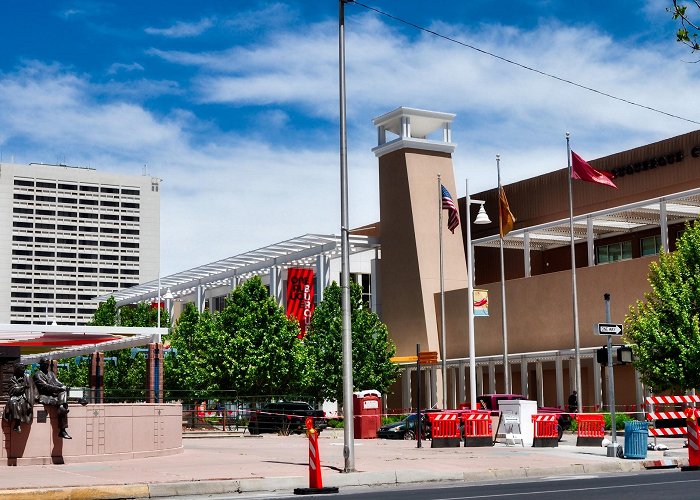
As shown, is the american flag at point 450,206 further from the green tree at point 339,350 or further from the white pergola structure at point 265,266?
the white pergola structure at point 265,266

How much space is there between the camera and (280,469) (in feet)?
74.0

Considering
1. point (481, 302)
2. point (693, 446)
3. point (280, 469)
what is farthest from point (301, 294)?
point (693, 446)

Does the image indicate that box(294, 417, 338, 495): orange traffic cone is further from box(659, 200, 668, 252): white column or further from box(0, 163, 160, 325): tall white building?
box(0, 163, 160, 325): tall white building

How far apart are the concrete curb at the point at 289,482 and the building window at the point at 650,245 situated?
35.5 metres

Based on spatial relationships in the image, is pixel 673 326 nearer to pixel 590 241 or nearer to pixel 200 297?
pixel 590 241

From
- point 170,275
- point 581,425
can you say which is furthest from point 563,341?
point 170,275

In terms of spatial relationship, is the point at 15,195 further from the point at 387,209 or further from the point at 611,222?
the point at 611,222

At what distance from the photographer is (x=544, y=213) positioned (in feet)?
209

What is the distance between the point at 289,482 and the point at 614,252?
45176 mm

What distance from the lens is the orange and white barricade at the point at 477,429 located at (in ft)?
101

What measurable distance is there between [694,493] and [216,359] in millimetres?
44682

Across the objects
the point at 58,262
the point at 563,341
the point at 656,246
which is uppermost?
the point at 58,262

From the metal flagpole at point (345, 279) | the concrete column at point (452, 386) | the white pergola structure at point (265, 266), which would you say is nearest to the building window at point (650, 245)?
the concrete column at point (452, 386)

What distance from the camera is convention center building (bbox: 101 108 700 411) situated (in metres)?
52.3
